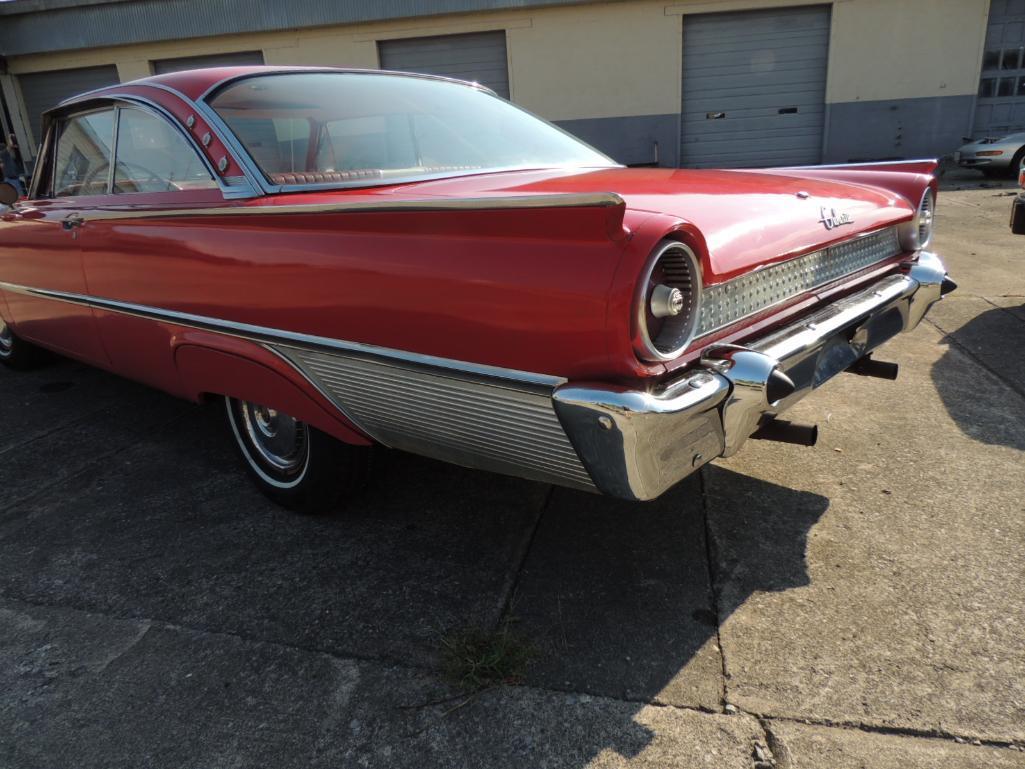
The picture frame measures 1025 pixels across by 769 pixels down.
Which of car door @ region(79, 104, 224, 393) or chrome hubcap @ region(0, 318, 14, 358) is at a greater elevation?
car door @ region(79, 104, 224, 393)

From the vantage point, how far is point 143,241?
274cm

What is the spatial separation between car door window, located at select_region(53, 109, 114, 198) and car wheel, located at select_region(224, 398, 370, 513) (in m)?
1.32

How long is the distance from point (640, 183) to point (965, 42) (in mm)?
15288

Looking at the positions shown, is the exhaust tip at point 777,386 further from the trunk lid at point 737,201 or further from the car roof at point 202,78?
the car roof at point 202,78

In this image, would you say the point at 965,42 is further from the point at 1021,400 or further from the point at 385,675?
the point at 385,675

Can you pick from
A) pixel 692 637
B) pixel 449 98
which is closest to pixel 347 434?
pixel 692 637

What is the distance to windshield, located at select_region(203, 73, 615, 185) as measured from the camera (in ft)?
8.51

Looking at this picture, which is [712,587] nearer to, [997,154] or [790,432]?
[790,432]

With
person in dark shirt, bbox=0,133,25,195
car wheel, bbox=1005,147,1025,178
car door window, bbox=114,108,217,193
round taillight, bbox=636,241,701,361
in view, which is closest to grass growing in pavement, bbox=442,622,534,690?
round taillight, bbox=636,241,701,361

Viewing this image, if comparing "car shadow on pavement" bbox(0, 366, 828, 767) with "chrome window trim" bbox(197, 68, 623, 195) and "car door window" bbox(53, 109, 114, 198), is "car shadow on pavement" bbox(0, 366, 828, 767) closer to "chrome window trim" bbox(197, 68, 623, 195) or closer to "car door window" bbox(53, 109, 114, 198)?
"chrome window trim" bbox(197, 68, 623, 195)

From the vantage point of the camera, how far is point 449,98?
3.17 m

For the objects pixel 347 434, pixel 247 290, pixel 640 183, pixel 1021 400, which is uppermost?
pixel 640 183

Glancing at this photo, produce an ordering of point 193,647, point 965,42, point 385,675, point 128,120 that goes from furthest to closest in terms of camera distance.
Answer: point 965,42 < point 128,120 < point 193,647 < point 385,675

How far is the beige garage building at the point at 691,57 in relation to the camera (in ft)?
46.2
